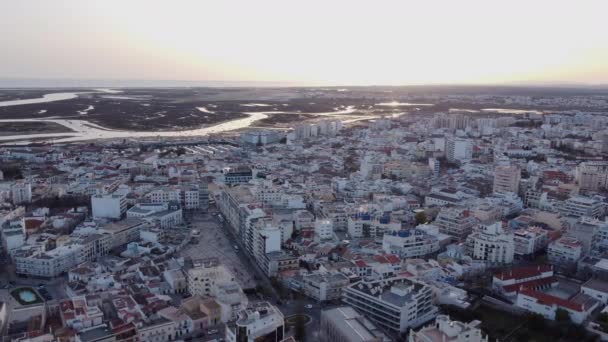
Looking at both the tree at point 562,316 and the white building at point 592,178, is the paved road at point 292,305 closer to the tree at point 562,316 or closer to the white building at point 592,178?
the tree at point 562,316

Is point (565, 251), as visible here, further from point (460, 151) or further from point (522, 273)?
point (460, 151)

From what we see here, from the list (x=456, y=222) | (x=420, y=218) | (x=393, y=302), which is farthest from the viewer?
(x=420, y=218)

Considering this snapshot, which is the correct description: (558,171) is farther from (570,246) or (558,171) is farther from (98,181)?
(98,181)

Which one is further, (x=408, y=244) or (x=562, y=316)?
(x=408, y=244)

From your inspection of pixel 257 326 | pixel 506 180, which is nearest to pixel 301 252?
pixel 257 326

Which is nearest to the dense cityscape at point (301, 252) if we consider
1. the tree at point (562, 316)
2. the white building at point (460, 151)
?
the tree at point (562, 316)

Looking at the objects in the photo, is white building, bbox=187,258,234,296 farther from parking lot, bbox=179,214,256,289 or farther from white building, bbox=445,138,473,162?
white building, bbox=445,138,473,162

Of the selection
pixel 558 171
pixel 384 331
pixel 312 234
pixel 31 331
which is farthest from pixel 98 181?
pixel 558 171
